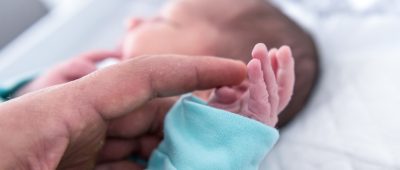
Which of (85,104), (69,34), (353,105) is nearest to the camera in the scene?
(85,104)

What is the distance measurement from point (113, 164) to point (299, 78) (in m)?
0.30

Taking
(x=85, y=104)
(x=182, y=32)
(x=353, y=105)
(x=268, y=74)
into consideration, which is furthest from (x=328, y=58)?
(x=85, y=104)

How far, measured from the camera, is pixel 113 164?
0.65 metres

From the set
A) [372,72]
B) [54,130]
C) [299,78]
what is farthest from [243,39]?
[54,130]

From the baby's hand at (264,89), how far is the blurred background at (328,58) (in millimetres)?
125

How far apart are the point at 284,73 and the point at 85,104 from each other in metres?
0.23

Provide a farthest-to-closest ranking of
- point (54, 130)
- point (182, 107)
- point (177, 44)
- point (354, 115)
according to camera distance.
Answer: point (177, 44), point (354, 115), point (182, 107), point (54, 130)

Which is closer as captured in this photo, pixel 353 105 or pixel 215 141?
pixel 215 141

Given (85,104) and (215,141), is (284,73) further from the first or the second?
(85,104)

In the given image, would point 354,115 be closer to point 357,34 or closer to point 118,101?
point 357,34

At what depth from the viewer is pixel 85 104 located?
0.47 meters

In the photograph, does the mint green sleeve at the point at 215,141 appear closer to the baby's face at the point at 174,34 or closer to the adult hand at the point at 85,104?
the adult hand at the point at 85,104

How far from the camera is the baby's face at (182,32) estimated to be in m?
0.78

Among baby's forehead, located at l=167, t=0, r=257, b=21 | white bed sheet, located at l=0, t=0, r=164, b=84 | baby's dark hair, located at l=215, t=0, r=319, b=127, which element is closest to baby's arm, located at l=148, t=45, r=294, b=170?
baby's dark hair, located at l=215, t=0, r=319, b=127
